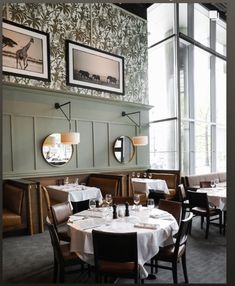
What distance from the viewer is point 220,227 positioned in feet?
14.1

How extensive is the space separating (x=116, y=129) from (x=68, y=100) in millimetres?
1604

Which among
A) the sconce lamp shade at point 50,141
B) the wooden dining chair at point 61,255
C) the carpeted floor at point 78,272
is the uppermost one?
the sconce lamp shade at point 50,141

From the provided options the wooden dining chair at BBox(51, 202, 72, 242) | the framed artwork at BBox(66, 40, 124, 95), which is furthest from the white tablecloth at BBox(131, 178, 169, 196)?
the wooden dining chair at BBox(51, 202, 72, 242)

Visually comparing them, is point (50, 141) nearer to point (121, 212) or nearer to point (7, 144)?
point (7, 144)

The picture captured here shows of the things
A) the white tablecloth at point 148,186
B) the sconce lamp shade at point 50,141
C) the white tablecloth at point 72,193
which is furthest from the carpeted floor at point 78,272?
the sconce lamp shade at point 50,141

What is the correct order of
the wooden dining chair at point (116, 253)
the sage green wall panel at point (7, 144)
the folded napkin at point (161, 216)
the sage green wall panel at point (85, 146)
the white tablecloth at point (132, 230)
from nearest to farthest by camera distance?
the wooden dining chair at point (116, 253)
the white tablecloth at point (132, 230)
the folded napkin at point (161, 216)
the sage green wall panel at point (7, 144)
the sage green wall panel at point (85, 146)

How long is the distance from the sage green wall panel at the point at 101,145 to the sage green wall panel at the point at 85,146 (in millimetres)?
150

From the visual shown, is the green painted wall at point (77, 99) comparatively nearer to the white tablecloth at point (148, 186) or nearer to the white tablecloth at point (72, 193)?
the white tablecloth at point (72, 193)

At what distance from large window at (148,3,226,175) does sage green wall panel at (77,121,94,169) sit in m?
2.32

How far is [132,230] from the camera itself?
2.33 metres

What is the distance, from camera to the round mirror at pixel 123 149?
270 inches

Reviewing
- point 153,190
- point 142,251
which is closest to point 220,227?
point 153,190

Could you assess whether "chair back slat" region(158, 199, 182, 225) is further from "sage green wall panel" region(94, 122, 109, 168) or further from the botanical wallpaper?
the botanical wallpaper

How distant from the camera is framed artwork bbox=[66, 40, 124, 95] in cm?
598
